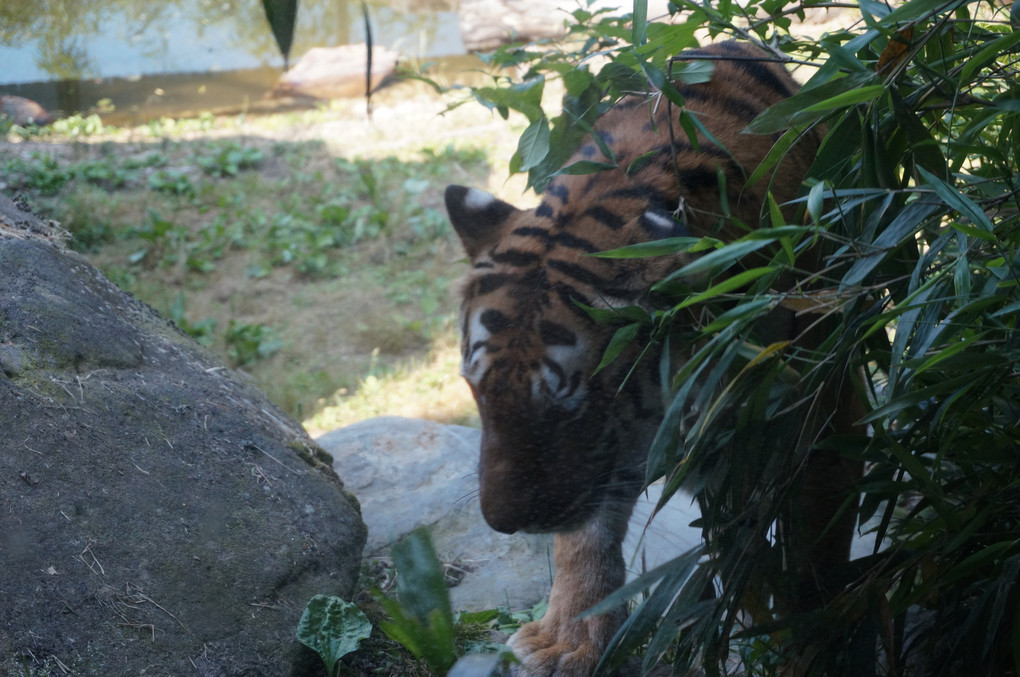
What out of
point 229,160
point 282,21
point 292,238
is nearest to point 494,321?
point 282,21

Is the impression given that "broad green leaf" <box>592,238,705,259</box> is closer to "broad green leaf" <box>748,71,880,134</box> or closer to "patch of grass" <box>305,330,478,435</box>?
"broad green leaf" <box>748,71,880,134</box>

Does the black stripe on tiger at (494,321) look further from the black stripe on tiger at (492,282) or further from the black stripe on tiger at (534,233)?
the black stripe on tiger at (534,233)

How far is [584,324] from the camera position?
2150mm

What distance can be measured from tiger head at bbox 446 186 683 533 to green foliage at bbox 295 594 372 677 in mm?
438

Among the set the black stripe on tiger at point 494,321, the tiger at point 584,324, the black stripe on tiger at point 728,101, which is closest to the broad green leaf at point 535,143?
the tiger at point 584,324

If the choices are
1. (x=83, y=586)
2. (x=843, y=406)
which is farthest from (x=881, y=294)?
(x=83, y=586)

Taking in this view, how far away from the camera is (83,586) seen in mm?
1963

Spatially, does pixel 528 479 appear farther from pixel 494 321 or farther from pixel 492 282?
pixel 492 282

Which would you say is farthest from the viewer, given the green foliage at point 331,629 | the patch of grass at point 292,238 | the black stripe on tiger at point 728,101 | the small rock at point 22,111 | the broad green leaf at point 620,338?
the small rock at point 22,111

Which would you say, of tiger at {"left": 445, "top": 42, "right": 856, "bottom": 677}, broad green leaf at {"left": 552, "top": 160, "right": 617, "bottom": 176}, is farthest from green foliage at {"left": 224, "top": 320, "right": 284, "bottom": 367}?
broad green leaf at {"left": 552, "top": 160, "right": 617, "bottom": 176}

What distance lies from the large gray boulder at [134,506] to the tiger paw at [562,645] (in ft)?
1.75

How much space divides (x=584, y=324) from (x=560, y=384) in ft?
0.53

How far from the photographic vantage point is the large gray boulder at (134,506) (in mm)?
1932

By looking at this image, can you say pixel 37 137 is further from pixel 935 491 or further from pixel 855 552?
pixel 935 491
